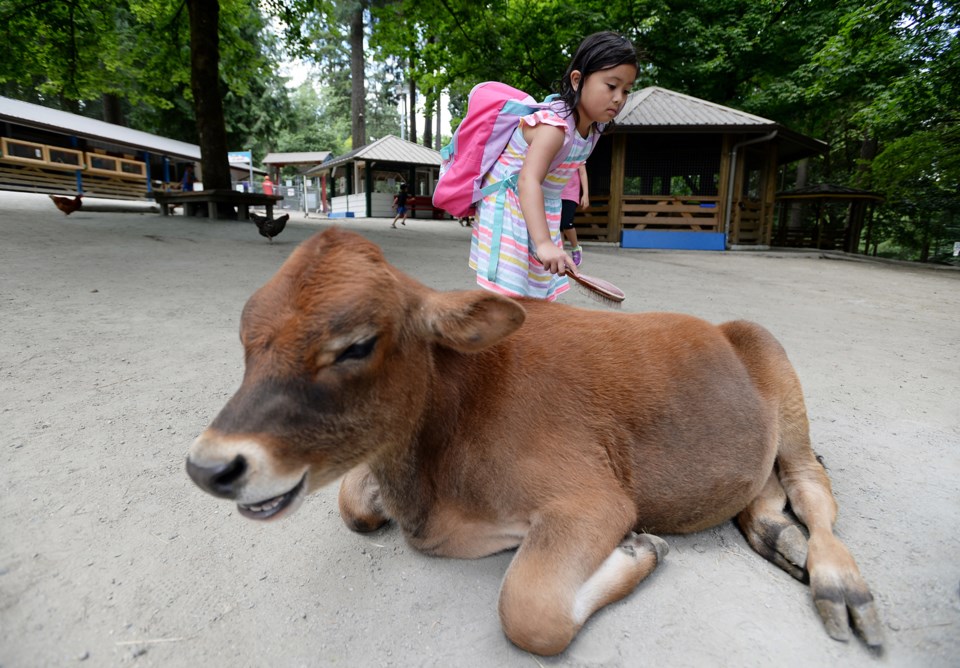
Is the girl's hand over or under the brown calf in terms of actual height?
over

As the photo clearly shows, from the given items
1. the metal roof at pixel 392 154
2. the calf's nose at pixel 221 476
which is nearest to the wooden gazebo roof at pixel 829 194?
the metal roof at pixel 392 154

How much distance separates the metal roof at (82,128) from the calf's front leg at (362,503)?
1177 inches

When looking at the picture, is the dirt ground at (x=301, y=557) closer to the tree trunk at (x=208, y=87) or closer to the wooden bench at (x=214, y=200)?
the wooden bench at (x=214, y=200)

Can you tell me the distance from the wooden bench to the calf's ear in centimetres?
1246

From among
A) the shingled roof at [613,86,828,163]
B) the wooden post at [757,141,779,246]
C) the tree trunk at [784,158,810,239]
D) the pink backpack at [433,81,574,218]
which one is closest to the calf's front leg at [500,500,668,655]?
the pink backpack at [433,81,574,218]

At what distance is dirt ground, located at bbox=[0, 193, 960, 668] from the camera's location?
72.2 inches

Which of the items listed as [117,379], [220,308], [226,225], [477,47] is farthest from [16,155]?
[117,379]

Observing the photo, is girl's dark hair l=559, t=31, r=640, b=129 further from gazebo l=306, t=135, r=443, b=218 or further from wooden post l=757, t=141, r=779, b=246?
gazebo l=306, t=135, r=443, b=218

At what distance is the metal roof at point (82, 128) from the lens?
2425 centimetres

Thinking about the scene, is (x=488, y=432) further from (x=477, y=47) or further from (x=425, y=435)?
(x=477, y=47)

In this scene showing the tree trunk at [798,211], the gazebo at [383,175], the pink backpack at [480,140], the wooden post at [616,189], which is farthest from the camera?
the gazebo at [383,175]

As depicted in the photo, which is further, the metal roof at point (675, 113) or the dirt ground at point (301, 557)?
the metal roof at point (675, 113)

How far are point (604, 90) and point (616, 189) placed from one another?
605 inches

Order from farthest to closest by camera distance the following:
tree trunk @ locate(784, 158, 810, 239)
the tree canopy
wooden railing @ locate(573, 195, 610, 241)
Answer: tree trunk @ locate(784, 158, 810, 239)
wooden railing @ locate(573, 195, 610, 241)
the tree canopy
